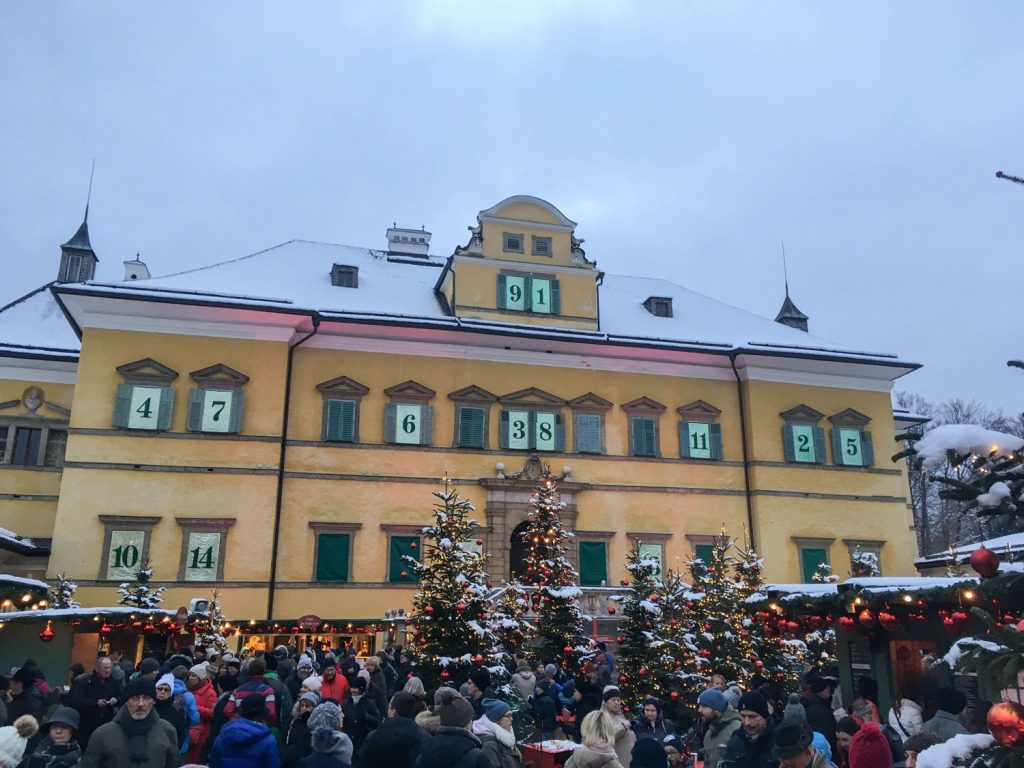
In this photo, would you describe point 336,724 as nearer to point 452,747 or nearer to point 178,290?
point 452,747

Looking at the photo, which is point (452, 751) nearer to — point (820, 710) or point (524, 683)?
point (820, 710)

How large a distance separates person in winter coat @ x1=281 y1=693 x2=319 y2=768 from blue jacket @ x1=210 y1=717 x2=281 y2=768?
1.12 m

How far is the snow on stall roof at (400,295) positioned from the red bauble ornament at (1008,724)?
26.3 metres

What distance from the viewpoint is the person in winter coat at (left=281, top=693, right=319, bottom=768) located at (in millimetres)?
8219

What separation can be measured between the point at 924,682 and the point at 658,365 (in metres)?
19.9

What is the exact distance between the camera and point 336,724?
6.87m

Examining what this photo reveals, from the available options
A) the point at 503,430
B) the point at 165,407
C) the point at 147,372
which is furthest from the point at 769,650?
the point at 147,372

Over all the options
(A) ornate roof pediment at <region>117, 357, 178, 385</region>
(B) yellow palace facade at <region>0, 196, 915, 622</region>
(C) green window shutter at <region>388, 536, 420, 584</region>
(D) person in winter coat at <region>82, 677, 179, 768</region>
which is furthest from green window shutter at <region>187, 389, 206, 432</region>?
(D) person in winter coat at <region>82, 677, 179, 768</region>

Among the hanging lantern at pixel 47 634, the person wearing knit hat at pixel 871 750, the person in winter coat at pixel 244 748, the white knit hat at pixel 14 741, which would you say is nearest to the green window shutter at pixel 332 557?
the hanging lantern at pixel 47 634

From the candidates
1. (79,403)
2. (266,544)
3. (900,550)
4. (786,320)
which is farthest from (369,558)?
(786,320)

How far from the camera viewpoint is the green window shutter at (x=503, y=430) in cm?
3091

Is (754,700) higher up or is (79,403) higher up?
(79,403)

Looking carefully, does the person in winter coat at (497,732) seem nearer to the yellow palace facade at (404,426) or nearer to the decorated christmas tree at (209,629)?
the decorated christmas tree at (209,629)

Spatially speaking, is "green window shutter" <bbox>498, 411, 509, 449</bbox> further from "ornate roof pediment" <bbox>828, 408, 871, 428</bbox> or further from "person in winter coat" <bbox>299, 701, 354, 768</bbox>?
"person in winter coat" <bbox>299, 701, 354, 768</bbox>
